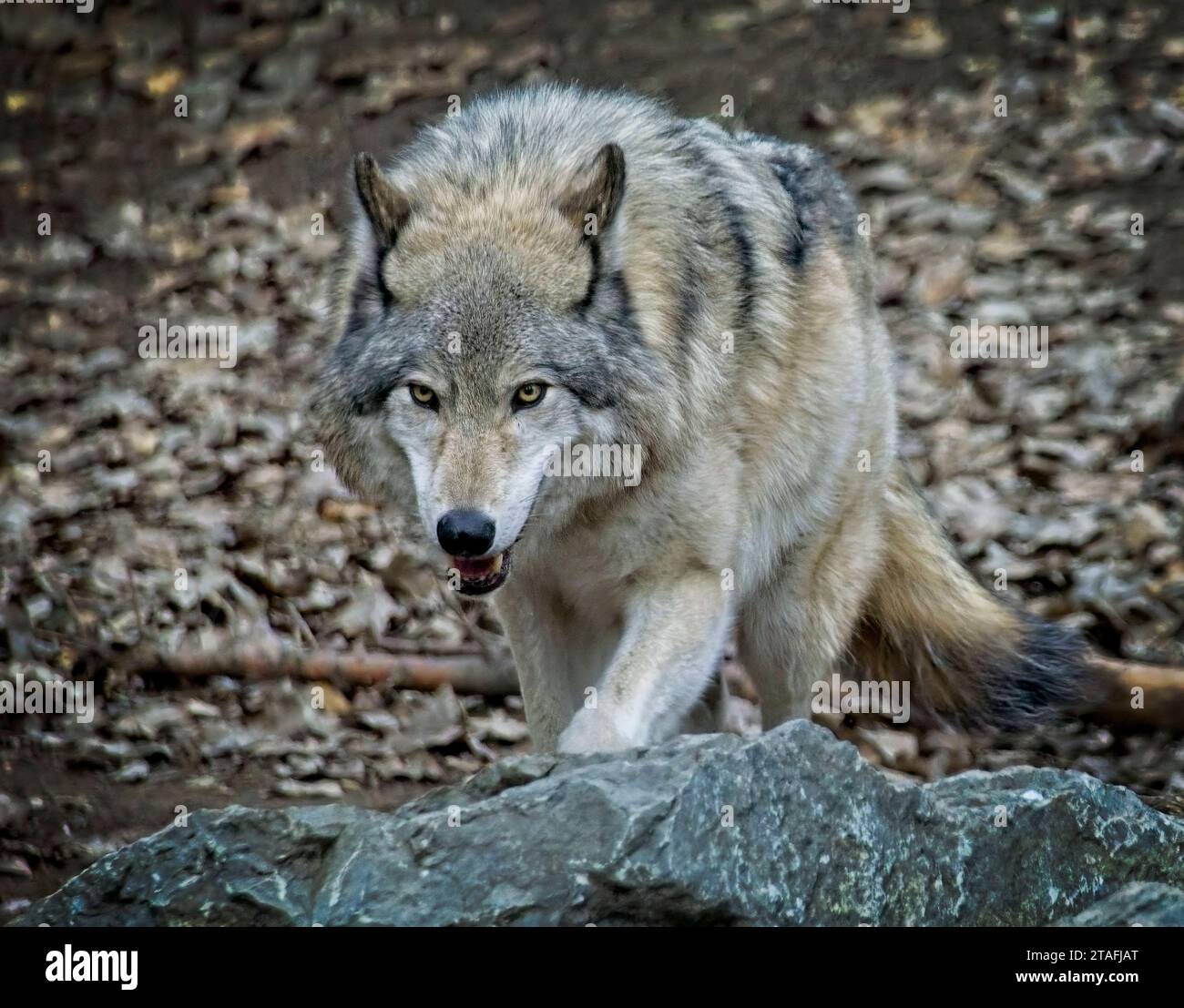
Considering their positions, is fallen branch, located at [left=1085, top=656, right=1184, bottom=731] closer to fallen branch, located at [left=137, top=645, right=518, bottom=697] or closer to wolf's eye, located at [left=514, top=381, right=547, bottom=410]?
fallen branch, located at [left=137, top=645, right=518, bottom=697]

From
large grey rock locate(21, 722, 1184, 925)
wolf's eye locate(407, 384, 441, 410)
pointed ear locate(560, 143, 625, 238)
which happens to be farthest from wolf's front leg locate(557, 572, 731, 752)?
pointed ear locate(560, 143, 625, 238)

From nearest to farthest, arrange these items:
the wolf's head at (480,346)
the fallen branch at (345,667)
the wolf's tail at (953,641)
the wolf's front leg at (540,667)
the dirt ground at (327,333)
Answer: the wolf's head at (480,346)
the wolf's front leg at (540,667)
the wolf's tail at (953,641)
the dirt ground at (327,333)
the fallen branch at (345,667)

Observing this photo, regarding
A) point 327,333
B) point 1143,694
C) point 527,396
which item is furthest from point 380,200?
point 1143,694

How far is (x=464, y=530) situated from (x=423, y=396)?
50cm

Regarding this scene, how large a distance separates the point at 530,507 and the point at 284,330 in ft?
19.5

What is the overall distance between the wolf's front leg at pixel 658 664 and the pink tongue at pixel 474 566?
0.57m

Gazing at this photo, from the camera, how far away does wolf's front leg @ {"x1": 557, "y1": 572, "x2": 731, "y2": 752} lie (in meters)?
4.39

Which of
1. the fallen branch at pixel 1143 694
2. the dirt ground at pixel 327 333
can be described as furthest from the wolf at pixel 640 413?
the dirt ground at pixel 327 333

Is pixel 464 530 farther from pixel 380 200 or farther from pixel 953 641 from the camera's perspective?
pixel 953 641

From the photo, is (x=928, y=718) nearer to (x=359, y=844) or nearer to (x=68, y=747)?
(x=359, y=844)

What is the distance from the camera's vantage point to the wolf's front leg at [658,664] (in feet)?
14.4

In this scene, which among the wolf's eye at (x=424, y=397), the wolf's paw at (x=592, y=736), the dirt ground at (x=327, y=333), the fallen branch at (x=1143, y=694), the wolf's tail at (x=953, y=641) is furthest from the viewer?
the dirt ground at (x=327, y=333)

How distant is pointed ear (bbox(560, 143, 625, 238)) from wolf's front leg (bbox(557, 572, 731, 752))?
1166mm

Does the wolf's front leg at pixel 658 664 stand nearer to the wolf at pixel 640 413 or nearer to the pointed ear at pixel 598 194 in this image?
the wolf at pixel 640 413
